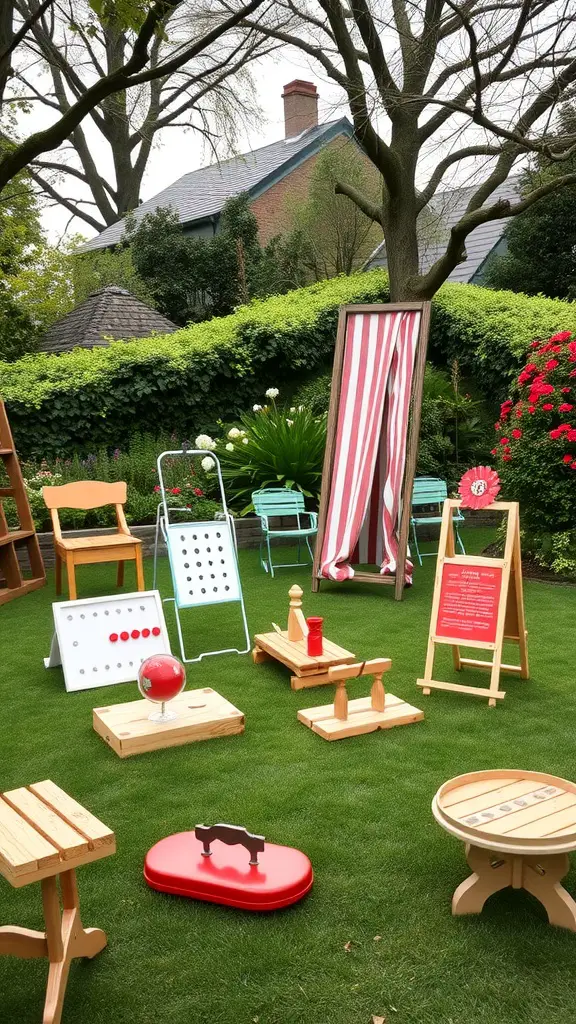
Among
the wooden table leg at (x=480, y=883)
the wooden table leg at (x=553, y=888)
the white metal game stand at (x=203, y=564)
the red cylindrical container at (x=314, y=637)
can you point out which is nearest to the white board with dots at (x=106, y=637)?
the white metal game stand at (x=203, y=564)

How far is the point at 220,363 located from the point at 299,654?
7.85 meters

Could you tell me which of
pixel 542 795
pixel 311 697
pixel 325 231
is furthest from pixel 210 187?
pixel 542 795

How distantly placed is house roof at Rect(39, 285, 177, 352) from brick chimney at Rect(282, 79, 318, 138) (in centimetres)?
1331

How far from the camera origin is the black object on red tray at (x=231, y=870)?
275cm

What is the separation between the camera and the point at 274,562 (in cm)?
904

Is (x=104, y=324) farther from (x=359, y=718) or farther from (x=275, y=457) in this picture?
(x=359, y=718)

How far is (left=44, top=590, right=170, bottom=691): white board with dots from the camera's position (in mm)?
5109

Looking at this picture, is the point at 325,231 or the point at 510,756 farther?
the point at 325,231

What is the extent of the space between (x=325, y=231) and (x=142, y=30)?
11.6 meters

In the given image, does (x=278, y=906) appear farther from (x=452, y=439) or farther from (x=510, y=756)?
(x=452, y=439)

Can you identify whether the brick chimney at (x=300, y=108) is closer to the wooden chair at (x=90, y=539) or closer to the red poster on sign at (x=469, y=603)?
the wooden chair at (x=90, y=539)

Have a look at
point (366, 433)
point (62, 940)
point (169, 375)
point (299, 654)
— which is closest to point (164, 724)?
point (299, 654)

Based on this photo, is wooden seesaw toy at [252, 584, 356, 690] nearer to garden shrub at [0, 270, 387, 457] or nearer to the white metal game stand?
the white metal game stand

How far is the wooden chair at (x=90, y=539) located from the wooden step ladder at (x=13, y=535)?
1032mm
